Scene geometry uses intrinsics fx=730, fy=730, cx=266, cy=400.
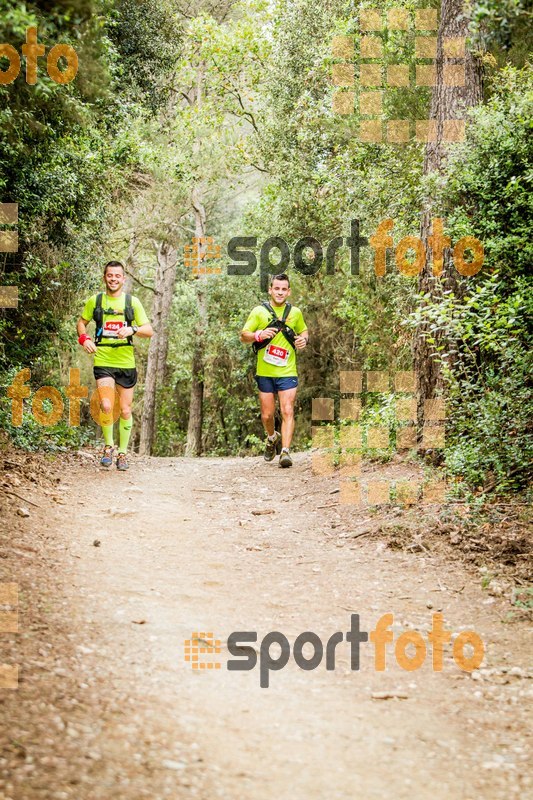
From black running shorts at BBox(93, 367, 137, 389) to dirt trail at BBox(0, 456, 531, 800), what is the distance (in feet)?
9.75

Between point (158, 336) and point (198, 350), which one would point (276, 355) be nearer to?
point (198, 350)

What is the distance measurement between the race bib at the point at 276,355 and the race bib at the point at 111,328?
210 cm

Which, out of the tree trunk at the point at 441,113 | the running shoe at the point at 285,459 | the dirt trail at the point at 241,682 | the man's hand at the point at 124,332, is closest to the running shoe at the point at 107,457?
the man's hand at the point at 124,332

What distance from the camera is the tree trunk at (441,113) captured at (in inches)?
335

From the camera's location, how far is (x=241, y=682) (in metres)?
3.67

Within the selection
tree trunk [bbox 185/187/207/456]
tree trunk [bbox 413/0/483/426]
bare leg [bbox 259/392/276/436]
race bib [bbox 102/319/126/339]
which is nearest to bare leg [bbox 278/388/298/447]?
bare leg [bbox 259/392/276/436]

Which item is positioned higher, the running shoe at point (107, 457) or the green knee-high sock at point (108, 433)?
the green knee-high sock at point (108, 433)

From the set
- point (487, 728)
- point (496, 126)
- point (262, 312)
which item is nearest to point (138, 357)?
point (262, 312)

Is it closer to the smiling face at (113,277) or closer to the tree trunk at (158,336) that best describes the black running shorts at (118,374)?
the smiling face at (113,277)

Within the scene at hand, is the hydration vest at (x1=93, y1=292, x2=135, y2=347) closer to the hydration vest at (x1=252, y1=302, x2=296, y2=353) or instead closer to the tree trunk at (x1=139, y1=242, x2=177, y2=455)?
the hydration vest at (x1=252, y1=302, x2=296, y2=353)

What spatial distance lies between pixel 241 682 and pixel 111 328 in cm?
643

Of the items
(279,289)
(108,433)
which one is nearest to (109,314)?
(108,433)

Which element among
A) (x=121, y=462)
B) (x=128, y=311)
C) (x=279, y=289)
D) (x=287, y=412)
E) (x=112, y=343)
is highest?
(x=279, y=289)

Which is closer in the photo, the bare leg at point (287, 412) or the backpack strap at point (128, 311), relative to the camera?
the backpack strap at point (128, 311)
